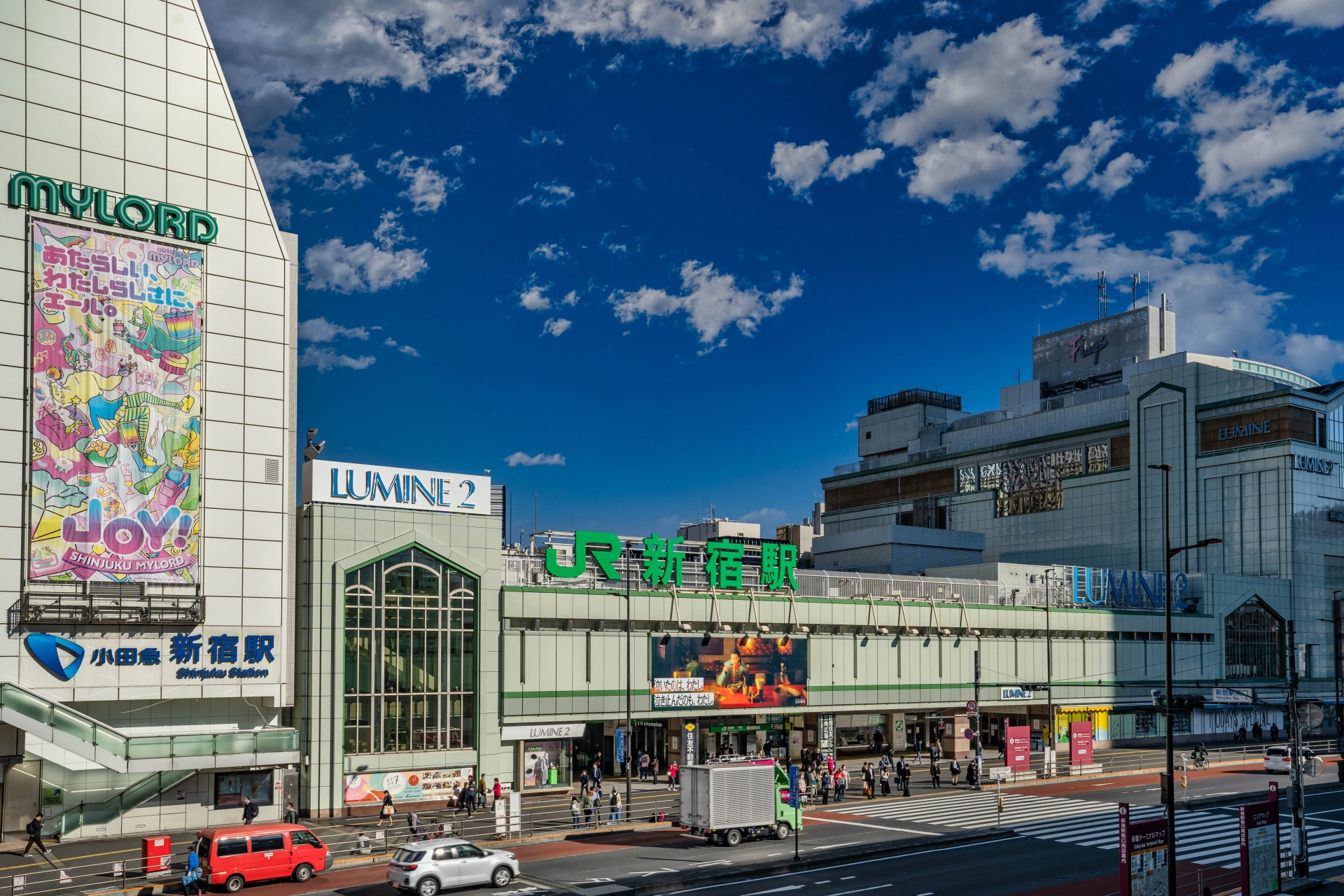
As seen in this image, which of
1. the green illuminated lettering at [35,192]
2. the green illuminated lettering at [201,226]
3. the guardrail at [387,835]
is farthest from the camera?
the green illuminated lettering at [201,226]

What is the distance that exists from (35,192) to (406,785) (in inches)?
1266

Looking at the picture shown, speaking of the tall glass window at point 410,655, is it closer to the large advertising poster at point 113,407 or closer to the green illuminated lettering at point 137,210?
the large advertising poster at point 113,407

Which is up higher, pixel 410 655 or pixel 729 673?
pixel 410 655

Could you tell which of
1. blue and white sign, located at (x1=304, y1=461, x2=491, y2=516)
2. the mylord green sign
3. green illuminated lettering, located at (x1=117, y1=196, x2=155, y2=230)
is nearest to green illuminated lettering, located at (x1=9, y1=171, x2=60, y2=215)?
the mylord green sign

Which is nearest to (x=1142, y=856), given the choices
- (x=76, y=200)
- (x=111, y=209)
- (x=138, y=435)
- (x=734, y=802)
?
(x=734, y=802)

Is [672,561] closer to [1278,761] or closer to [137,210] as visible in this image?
[137,210]

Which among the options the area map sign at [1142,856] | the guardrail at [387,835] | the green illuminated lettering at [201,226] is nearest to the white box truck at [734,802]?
the guardrail at [387,835]

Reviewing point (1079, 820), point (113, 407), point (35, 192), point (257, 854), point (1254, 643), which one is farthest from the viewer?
point (1254, 643)

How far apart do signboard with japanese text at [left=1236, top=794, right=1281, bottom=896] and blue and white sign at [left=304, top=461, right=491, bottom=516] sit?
130ft

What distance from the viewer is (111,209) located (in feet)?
174

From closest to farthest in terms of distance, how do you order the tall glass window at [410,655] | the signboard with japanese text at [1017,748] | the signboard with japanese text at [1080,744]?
the tall glass window at [410,655] < the signboard with japanese text at [1017,748] < the signboard with japanese text at [1080,744]

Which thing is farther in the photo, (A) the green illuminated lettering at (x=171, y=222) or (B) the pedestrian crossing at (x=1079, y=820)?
(A) the green illuminated lettering at (x=171, y=222)

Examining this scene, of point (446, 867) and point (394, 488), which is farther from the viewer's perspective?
point (394, 488)

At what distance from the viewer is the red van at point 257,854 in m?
40.7
